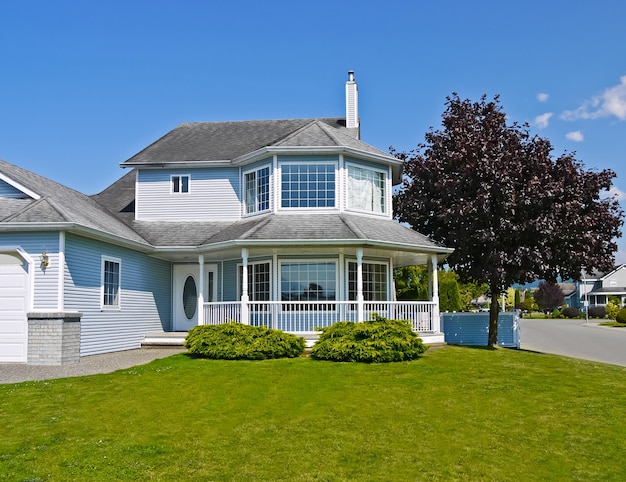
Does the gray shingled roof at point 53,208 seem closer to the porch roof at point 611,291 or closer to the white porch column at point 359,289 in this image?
the white porch column at point 359,289

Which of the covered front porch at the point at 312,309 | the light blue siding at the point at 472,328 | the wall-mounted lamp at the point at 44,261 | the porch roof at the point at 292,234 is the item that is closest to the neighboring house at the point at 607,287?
the light blue siding at the point at 472,328

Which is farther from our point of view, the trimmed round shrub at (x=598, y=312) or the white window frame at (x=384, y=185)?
the trimmed round shrub at (x=598, y=312)

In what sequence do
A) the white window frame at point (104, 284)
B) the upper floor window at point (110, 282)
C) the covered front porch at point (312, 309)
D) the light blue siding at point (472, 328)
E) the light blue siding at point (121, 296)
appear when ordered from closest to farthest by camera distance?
the light blue siding at point (121, 296) → the white window frame at point (104, 284) → the upper floor window at point (110, 282) → the covered front porch at point (312, 309) → the light blue siding at point (472, 328)

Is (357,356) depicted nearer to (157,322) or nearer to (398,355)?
(398,355)

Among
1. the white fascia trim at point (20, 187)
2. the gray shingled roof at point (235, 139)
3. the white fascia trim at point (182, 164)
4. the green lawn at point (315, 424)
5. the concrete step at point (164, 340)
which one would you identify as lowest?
the green lawn at point (315, 424)

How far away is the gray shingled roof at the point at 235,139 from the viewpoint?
20062mm

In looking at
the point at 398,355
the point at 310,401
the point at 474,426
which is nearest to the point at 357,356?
the point at 398,355

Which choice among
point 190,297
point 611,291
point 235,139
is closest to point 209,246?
point 190,297

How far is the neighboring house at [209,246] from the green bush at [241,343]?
120 centimetres

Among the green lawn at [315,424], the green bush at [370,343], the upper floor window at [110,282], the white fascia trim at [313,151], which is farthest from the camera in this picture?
the white fascia trim at [313,151]

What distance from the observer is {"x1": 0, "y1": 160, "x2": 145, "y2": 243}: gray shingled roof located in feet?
49.1

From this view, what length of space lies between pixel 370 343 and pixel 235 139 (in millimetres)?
11430

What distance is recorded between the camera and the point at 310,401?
10945mm

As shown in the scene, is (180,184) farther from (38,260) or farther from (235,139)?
(38,260)
